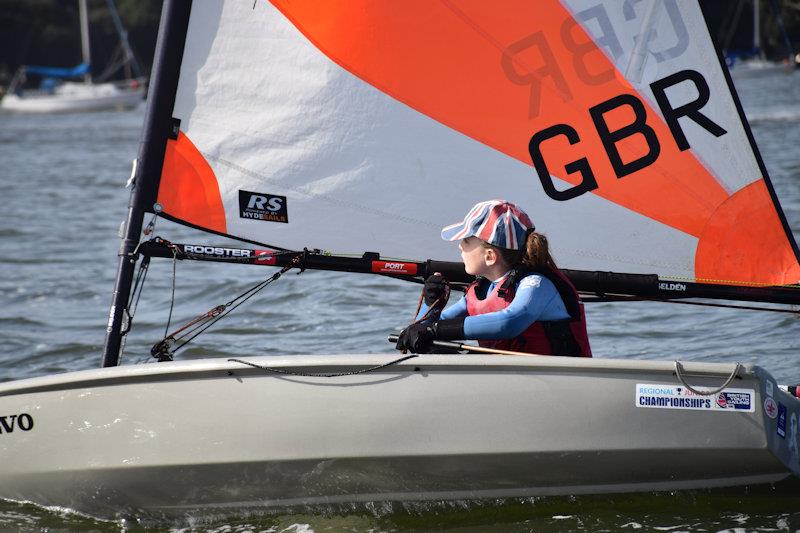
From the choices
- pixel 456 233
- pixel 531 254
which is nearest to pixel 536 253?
pixel 531 254

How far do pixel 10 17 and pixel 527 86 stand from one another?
5063cm

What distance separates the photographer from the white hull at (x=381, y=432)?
Result: 3168 mm

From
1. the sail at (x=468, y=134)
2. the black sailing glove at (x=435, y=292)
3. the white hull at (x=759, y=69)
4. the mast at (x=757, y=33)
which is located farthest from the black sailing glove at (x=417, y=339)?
the mast at (x=757, y=33)

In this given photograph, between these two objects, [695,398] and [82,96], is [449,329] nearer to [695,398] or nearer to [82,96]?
[695,398]

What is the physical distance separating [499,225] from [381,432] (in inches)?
28.4

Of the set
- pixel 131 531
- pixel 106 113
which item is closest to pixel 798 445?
pixel 131 531

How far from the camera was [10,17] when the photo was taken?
50219 mm

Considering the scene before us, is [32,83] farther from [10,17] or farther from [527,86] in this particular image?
[527,86]

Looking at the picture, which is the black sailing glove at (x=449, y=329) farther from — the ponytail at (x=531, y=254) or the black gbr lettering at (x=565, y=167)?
→ the black gbr lettering at (x=565, y=167)

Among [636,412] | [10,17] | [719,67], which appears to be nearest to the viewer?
[636,412]

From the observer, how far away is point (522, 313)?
10.9 feet

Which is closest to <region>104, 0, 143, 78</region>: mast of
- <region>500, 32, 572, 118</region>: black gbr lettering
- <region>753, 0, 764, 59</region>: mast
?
<region>753, 0, 764, 59</region>: mast

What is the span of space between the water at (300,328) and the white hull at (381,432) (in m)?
0.11

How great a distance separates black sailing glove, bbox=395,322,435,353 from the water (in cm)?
48
